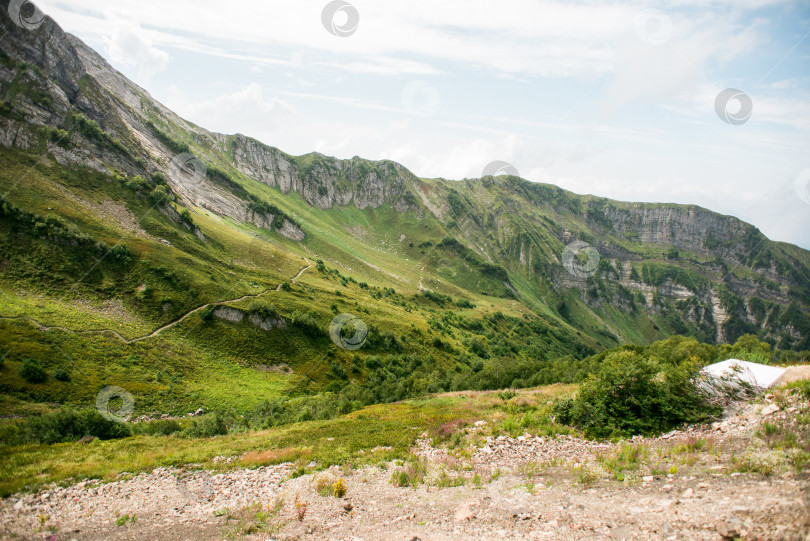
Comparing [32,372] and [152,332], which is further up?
[152,332]

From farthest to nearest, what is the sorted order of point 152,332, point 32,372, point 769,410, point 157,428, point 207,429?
point 152,332
point 32,372
point 157,428
point 207,429
point 769,410

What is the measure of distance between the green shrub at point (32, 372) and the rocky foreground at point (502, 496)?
36.6 meters

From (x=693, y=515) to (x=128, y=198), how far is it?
123 meters

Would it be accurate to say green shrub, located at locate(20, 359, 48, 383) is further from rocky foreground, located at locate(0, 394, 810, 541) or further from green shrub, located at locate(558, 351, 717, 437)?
green shrub, located at locate(558, 351, 717, 437)

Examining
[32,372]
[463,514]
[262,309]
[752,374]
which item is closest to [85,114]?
[262,309]

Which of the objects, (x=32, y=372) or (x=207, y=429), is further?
(x=32, y=372)

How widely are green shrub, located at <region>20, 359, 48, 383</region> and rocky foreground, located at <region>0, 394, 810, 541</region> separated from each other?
36646 mm

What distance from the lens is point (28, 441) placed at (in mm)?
27219

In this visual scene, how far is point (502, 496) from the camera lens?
14.8 m

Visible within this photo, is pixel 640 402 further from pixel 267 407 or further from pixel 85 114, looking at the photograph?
pixel 85 114

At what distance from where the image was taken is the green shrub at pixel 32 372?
139ft

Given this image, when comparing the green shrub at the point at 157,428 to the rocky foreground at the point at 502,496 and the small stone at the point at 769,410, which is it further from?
the small stone at the point at 769,410

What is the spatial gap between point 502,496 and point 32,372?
56.1 metres

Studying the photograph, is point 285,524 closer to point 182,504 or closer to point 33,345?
point 182,504
